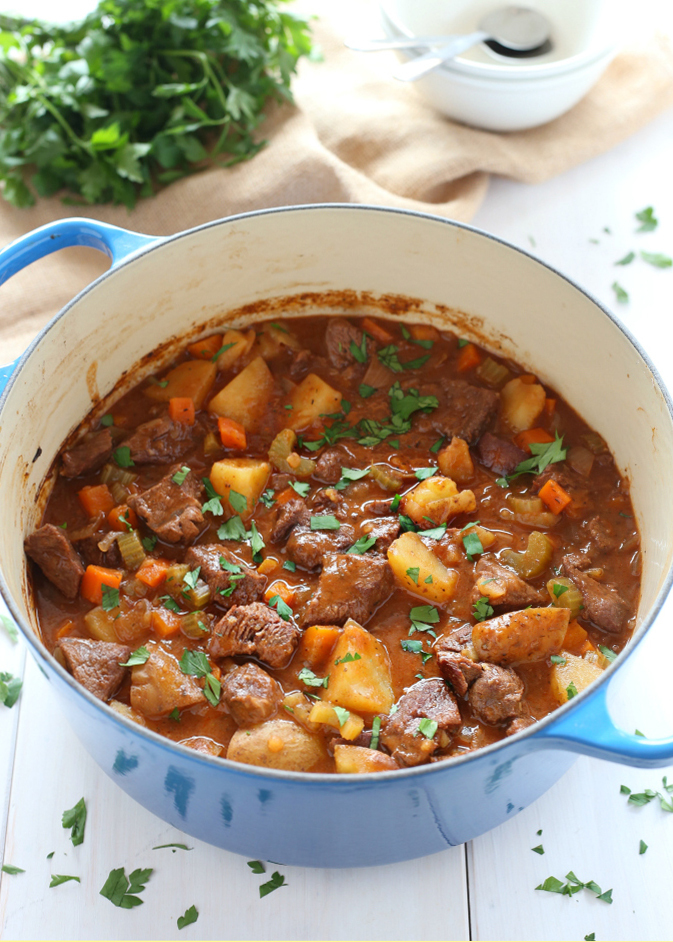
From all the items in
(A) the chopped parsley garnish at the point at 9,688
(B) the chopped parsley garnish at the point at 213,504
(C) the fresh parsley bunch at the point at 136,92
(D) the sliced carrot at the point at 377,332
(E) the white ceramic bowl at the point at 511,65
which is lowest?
(A) the chopped parsley garnish at the point at 9,688

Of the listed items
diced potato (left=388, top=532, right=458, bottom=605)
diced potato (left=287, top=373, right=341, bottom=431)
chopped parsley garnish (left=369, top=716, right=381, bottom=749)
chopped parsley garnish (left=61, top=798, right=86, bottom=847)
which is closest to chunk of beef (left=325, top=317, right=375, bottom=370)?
diced potato (left=287, top=373, right=341, bottom=431)

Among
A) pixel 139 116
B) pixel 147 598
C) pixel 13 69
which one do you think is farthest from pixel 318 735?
pixel 13 69

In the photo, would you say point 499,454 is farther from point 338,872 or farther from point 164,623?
point 338,872

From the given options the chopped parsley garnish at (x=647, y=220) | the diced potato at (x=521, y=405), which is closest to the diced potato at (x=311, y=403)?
the diced potato at (x=521, y=405)

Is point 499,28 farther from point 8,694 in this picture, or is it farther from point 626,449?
point 8,694

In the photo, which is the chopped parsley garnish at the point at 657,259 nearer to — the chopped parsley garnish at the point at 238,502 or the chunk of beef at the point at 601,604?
the chunk of beef at the point at 601,604

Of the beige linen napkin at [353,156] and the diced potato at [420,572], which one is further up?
the beige linen napkin at [353,156]
